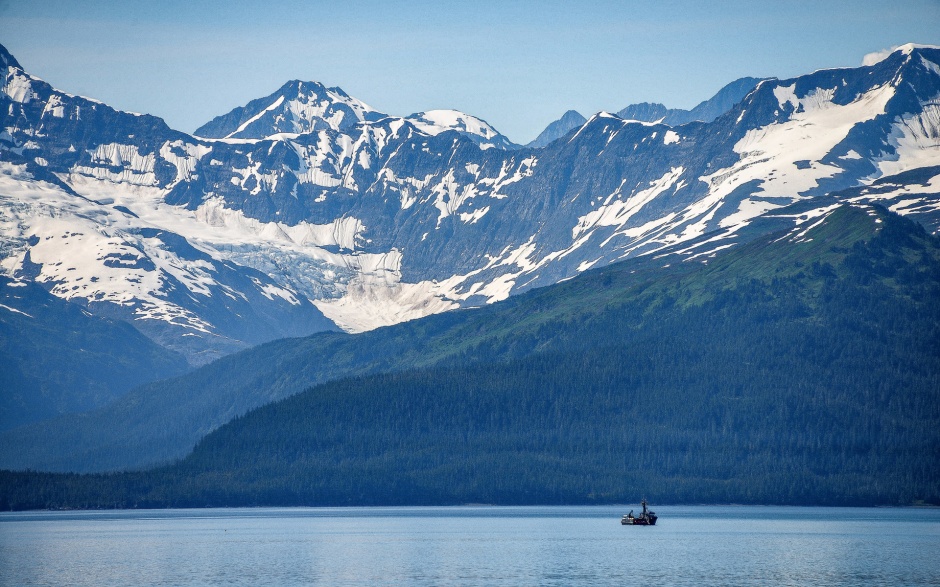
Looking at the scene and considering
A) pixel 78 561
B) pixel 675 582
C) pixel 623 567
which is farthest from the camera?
pixel 78 561

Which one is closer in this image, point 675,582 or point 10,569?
point 675,582

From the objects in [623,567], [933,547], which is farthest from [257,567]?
[933,547]

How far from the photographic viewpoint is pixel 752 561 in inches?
A: 7318

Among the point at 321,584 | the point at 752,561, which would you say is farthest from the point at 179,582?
the point at 752,561

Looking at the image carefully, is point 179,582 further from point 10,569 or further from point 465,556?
point 465,556

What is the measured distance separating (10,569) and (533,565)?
6640cm

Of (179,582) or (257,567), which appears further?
(257,567)

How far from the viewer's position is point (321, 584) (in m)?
165

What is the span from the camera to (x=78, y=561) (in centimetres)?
19825

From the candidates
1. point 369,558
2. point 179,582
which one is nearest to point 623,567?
point 369,558

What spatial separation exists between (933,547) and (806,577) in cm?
4175

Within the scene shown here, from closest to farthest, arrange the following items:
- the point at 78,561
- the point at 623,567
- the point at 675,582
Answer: the point at 675,582 < the point at 623,567 < the point at 78,561

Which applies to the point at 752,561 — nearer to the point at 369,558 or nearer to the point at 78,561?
the point at 369,558

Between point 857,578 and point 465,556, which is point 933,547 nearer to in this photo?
point 857,578
